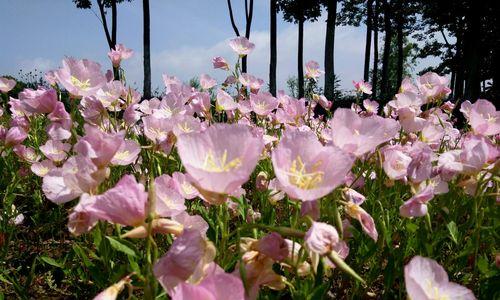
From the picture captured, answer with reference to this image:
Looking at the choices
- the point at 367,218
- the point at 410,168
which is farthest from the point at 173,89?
the point at 367,218

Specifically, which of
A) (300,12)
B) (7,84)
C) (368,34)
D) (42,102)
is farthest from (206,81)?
(368,34)

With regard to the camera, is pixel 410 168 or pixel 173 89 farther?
pixel 173 89

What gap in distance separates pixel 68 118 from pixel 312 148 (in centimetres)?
137

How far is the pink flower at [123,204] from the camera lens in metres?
0.81

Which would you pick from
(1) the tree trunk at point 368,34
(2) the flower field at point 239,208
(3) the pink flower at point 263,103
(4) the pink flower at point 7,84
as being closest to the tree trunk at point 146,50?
(1) the tree trunk at point 368,34

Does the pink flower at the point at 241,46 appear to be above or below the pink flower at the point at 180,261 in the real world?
above

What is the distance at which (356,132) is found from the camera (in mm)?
1214

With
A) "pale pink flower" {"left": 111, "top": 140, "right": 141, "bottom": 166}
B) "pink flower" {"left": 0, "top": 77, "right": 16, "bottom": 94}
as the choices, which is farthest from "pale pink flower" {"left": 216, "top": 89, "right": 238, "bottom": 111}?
"pink flower" {"left": 0, "top": 77, "right": 16, "bottom": 94}

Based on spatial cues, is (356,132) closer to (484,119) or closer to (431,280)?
(431,280)

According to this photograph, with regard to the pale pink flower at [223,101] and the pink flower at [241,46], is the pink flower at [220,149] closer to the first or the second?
the pale pink flower at [223,101]

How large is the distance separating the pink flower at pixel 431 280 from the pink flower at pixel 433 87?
2083 mm

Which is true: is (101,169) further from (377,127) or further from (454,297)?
(454,297)

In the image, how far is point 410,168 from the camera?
153 centimetres

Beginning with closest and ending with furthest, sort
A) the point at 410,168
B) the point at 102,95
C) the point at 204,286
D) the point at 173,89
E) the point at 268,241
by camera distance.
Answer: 1. the point at 204,286
2. the point at 268,241
3. the point at 410,168
4. the point at 102,95
5. the point at 173,89
